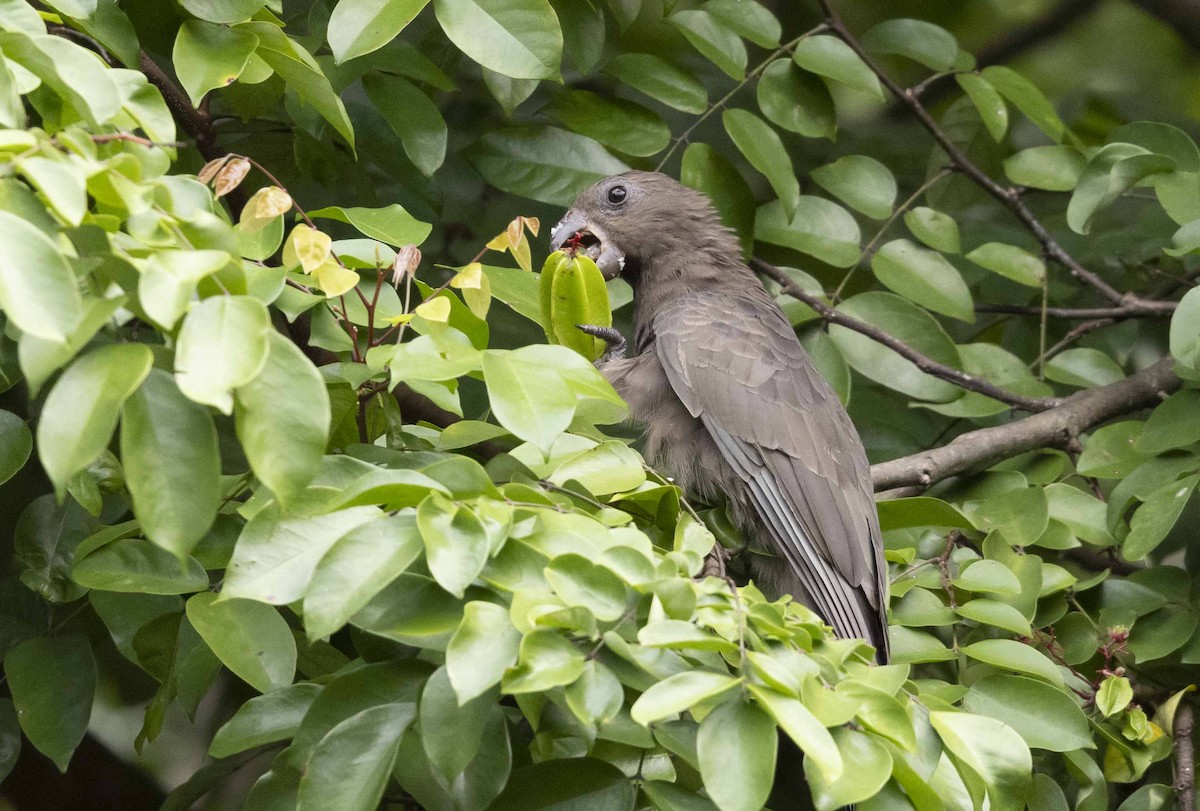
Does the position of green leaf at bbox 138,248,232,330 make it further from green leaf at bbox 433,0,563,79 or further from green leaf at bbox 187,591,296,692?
green leaf at bbox 433,0,563,79

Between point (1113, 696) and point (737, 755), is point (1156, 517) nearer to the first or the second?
point (1113, 696)

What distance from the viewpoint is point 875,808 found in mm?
1627

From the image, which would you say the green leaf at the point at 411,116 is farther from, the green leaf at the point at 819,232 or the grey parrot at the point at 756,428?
the green leaf at the point at 819,232

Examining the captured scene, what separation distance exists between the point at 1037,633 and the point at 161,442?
7.18 feet

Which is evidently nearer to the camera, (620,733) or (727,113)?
(620,733)

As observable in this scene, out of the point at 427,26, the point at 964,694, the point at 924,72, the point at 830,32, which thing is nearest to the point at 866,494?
the point at 964,694

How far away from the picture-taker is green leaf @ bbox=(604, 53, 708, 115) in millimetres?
3555

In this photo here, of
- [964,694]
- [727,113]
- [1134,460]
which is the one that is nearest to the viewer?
[964,694]

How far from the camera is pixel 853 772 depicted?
150 cm

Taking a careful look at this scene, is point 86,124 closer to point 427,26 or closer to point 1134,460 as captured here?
point 427,26

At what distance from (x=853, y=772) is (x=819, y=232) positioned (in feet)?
7.87

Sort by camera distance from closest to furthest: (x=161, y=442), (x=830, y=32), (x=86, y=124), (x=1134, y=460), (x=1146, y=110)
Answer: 1. (x=161, y=442)
2. (x=86, y=124)
3. (x=1134, y=460)
4. (x=830, y=32)
5. (x=1146, y=110)

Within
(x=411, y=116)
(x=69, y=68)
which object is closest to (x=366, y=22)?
(x=411, y=116)

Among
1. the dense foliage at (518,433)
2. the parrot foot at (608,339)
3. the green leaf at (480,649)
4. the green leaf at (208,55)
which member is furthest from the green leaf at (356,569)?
the parrot foot at (608,339)
